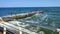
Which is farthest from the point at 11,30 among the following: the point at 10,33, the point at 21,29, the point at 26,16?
the point at 26,16

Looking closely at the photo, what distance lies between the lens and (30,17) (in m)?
11.8

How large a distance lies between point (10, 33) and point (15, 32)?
12 centimetres

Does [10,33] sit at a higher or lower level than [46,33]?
higher

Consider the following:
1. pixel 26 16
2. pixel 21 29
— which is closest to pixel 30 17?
pixel 26 16

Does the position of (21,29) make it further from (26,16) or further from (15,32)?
(26,16)

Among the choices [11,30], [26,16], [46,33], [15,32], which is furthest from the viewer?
[26,16]

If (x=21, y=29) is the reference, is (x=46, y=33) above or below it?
below

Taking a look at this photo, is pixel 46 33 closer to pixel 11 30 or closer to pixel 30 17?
pixel 11 30

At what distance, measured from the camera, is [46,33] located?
4902 millimetres

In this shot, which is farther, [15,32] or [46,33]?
[46,33]

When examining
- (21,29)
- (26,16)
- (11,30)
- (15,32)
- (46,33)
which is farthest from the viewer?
(26,16)

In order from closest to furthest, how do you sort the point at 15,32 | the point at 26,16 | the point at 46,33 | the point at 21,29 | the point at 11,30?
the point at 21,29
the point at 15,32
the point at 11,30
the point at 46,33
the point at 26,16

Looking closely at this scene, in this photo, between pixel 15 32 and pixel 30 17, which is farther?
pixel 30 17

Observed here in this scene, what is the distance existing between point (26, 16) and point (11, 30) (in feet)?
25.5
